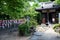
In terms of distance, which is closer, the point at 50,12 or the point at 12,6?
Answer: the point at 12,6

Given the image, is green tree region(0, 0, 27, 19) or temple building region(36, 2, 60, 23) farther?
temple building region(36, 2, 60, 23)

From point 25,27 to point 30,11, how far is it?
6.08 meters

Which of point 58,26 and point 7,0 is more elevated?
point 7,0

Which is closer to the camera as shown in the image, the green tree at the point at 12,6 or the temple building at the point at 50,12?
the green tree at the point at 12,6

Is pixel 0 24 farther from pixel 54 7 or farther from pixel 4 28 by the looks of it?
pixel 54 7

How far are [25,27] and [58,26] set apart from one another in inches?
147

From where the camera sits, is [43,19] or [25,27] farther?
[43,19]

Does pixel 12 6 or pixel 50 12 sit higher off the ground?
pixel 12 6

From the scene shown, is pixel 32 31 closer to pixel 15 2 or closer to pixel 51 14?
pixel 15 2

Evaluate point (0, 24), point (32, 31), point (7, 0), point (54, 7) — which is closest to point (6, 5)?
point (7, 0)

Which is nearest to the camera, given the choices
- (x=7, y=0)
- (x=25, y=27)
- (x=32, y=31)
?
(x=7, y=0)

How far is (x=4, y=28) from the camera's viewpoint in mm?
21656

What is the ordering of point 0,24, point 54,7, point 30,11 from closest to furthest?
point 0,24, point 30,11, point 54,7

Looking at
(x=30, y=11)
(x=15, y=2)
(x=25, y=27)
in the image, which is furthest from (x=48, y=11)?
(x=15, y=2)
